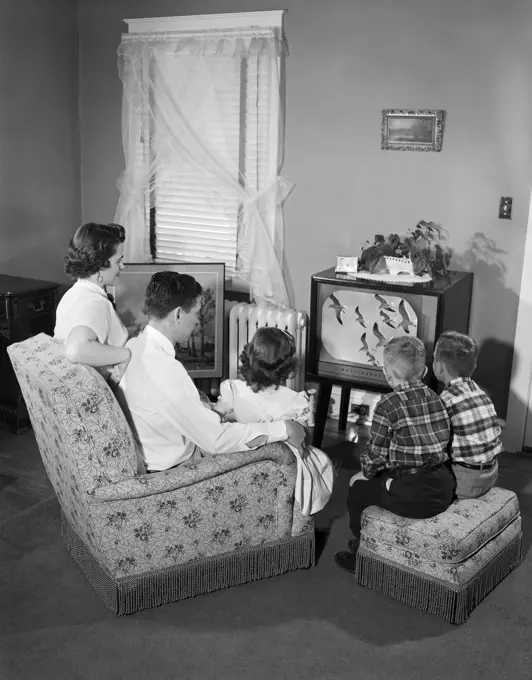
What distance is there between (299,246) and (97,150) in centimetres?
166

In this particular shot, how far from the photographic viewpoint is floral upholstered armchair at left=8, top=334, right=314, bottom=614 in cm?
275

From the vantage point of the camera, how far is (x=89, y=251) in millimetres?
3133

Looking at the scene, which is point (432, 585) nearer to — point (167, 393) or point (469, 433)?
point (469, 433)

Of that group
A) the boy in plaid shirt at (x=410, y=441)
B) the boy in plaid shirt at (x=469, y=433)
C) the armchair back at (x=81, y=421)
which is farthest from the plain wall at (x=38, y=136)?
the boy in plaid shirt at (x=469, y=433)

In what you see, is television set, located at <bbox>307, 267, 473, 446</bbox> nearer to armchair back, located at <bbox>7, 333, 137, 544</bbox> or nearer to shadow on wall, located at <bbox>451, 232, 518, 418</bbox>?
shadow on wall, located at <bbox>451, 232, 518, 418</bbox>

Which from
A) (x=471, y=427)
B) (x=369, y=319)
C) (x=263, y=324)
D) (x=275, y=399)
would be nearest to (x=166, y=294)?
(x=275, y=399)

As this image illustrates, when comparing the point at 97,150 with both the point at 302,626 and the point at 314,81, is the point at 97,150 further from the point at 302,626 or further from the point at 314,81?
the point at 302,626

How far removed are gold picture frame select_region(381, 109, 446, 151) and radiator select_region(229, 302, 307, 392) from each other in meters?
1.12

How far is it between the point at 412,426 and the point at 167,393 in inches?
37.0

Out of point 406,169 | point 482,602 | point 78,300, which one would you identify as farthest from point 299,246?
point 482,602

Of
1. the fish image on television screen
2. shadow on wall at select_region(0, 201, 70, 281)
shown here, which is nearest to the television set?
the fish image on television screen

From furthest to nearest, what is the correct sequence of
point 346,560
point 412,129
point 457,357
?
point 412,129, point 346,560, point 457,357

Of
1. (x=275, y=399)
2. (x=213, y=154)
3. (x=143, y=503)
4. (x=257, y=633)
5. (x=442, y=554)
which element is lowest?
(x=257, y=633)

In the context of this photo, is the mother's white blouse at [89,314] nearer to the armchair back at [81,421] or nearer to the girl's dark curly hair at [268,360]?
the armchair back at [81,421]
